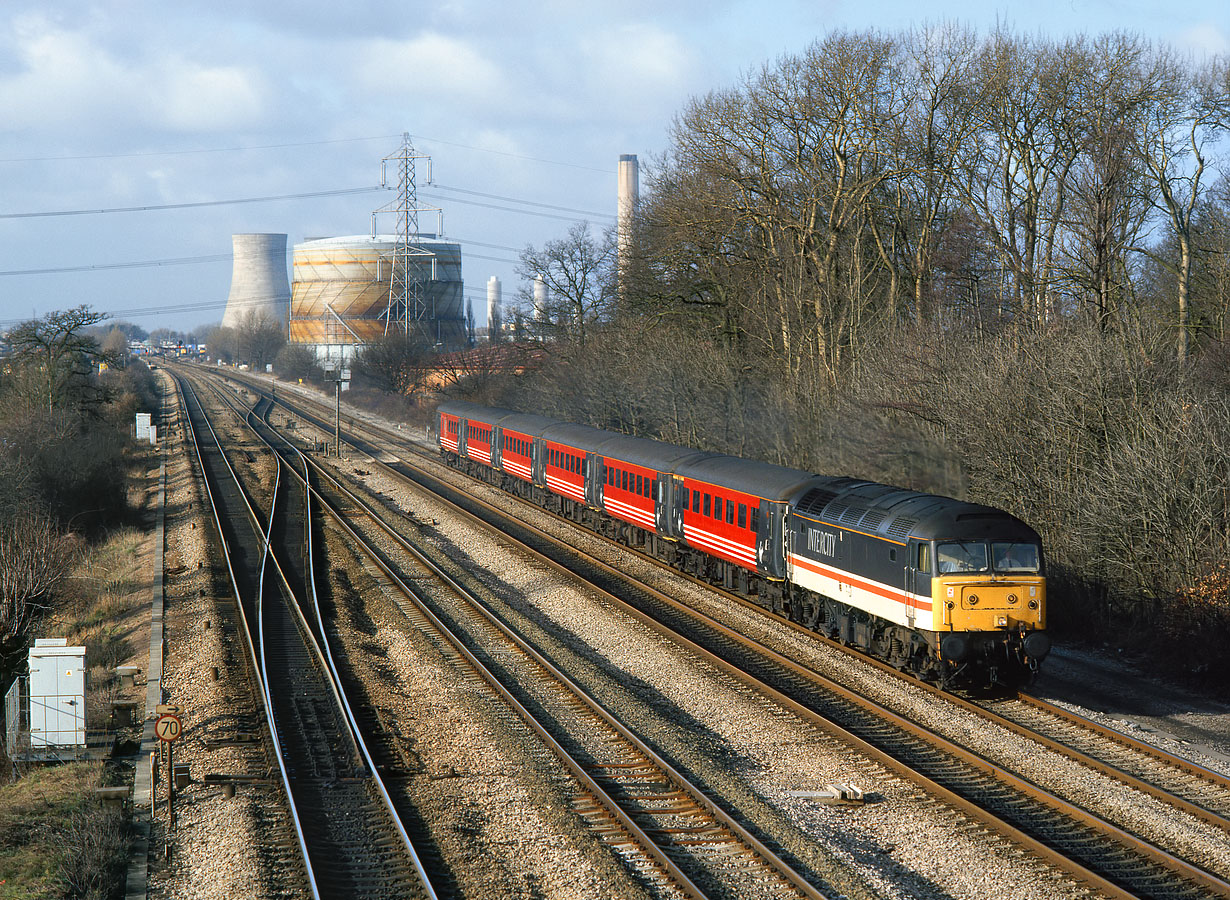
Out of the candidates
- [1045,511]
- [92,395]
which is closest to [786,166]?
[1045,511]

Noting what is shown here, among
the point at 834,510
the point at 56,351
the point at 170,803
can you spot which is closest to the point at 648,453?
the point at 834,510

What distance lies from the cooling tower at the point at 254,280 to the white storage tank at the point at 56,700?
171915mm

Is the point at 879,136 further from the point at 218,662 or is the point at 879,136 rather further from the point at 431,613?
the point at 218,662

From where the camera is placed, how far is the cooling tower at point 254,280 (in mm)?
183250

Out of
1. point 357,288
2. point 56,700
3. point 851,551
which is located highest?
point 357,288

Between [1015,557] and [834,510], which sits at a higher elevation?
[834,510]

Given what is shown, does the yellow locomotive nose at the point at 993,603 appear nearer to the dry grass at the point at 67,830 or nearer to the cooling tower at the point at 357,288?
the dry grass at the point at 67,830

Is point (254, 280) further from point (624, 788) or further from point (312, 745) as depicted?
point (624, 788)

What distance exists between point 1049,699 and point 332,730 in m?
10.9

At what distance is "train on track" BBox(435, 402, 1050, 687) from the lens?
55.1 feet

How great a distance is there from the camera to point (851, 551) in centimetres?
1903

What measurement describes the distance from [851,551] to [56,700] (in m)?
12.5

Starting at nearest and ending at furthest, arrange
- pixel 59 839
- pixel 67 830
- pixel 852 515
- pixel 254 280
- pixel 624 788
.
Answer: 1. pixel 59 839
2. pixel 67 830
3. pixel 624 788
4. pixel 852 515
5. pixel 254 280

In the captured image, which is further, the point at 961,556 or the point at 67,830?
the point at 961,556
